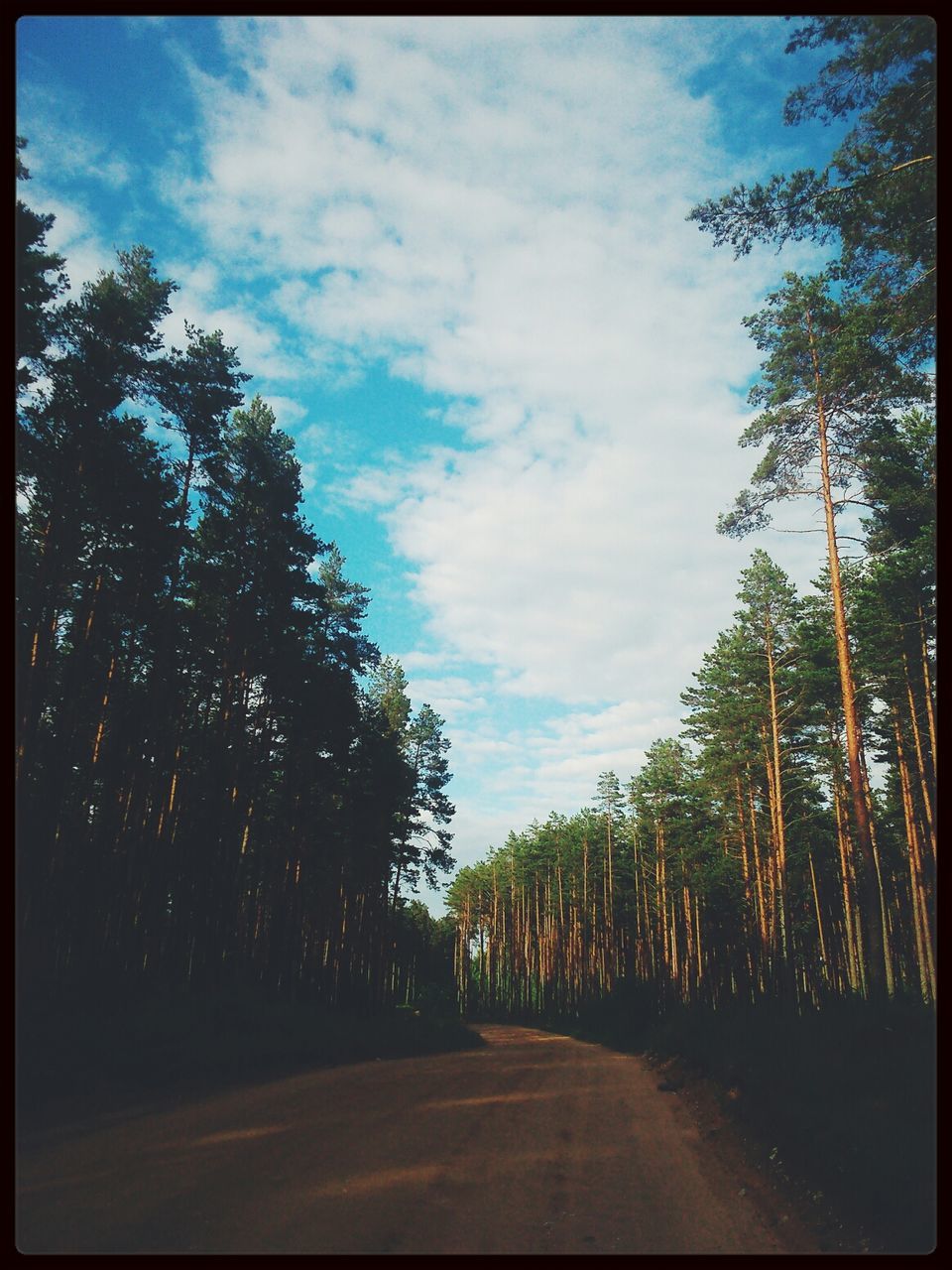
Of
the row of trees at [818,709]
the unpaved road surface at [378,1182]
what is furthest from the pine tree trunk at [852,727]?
the unpaved road surface at [378,1182]

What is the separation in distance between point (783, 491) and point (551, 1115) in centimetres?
1567

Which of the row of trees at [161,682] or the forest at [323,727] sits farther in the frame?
the row of trees at [161,682]

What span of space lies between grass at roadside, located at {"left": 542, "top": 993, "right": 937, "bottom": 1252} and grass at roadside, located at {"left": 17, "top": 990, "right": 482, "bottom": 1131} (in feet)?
27.3

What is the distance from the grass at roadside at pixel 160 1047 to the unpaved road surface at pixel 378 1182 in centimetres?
153

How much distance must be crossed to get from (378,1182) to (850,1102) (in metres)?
5.33

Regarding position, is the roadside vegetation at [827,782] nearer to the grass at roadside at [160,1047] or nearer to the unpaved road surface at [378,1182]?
the unpaved road surface at [378,1182]

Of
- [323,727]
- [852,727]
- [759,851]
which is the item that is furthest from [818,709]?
[323,727]

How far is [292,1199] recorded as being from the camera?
5.24 m

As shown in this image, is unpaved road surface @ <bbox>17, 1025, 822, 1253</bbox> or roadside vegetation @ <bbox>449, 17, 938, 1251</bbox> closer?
unpaved road surface @ <bbox>17, 1025, 822, 1253</bbox>

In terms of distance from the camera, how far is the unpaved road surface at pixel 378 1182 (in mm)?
4641

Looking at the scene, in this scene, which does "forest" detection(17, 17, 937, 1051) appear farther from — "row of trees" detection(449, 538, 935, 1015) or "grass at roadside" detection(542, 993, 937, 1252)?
"grass at roadside" detection(542, 993, 937, 1252)

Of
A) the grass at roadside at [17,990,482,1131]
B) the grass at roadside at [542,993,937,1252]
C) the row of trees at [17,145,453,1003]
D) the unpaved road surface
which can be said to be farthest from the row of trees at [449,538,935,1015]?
the row of trees at [17,145,453,1003]

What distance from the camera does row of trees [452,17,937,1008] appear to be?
1027cm

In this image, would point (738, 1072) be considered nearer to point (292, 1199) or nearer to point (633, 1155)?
point (633, 1155)
